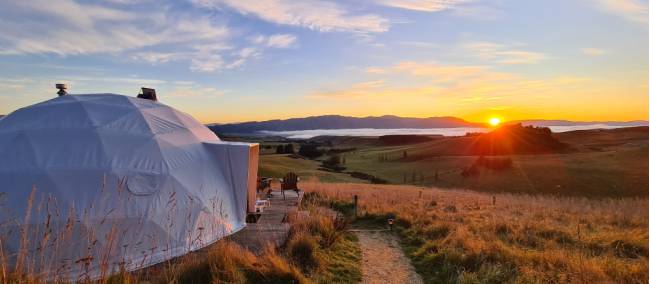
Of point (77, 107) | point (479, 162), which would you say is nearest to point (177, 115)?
point (77, 107)

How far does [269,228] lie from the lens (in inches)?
304

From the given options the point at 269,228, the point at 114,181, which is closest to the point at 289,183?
the point at 269,228

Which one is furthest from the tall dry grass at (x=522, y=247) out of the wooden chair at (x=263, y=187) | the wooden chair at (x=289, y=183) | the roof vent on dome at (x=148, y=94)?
the roof vent on dome at (x=148, y=94)

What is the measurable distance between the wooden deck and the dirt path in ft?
5.27

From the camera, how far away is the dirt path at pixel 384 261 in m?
6.11

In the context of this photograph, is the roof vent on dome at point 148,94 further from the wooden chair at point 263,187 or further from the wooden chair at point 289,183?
the wooden chair at point 289,183

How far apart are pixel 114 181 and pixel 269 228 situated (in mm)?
2964

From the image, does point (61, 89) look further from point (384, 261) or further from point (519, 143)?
point (519, 143)

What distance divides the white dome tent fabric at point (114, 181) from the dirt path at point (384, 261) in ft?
9.02

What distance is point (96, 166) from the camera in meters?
6.68

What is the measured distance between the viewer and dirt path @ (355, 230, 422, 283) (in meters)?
6.11

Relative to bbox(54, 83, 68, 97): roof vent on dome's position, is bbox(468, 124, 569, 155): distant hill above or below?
below

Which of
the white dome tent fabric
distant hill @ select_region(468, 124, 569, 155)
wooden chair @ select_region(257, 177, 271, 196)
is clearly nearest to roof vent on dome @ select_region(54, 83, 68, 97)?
the white dome tent fabric

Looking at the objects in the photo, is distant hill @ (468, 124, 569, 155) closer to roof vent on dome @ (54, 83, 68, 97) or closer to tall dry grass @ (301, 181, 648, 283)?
tall dry grass @ (301, 181, 648, 283)
